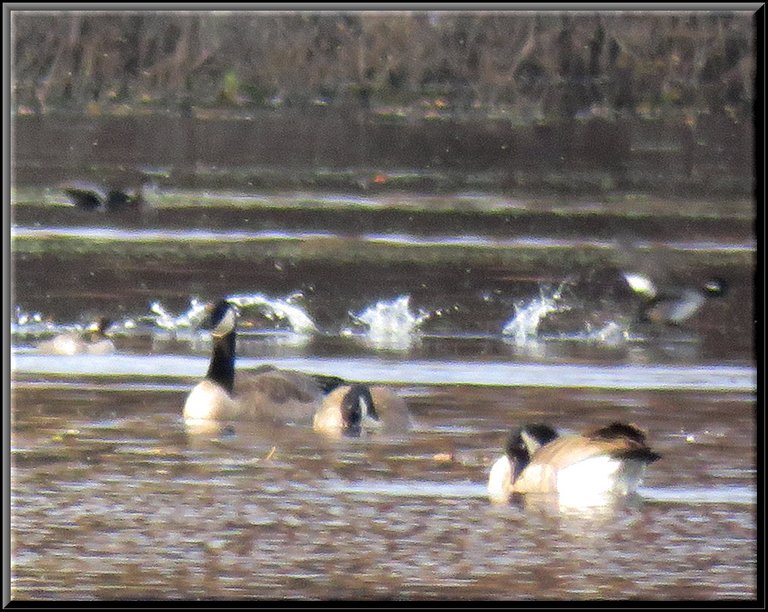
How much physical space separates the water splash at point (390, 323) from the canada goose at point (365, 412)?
152 inches

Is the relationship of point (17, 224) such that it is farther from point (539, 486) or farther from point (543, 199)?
point (539, 486)

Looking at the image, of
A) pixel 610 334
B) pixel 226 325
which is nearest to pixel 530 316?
pixel 610 334

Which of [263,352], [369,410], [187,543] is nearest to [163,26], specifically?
[263,352]

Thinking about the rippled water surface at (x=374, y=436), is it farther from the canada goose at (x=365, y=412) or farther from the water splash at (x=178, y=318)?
the canada goose at (x=365, y=412)

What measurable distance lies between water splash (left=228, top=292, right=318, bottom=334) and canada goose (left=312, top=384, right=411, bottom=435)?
4.94 meters

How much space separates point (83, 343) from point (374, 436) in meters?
4.15

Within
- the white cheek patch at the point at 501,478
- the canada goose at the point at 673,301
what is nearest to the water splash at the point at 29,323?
the canada goose at the point at 673,301

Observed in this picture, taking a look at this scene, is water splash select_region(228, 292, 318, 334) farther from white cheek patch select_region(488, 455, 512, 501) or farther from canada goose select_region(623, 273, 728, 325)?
white cheek patch select_region(488, 455, 512, 501)

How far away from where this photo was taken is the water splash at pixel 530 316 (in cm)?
1819

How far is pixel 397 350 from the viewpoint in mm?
17219

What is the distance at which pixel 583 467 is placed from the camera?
1147 cm

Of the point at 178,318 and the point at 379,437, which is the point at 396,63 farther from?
the point at 379,437

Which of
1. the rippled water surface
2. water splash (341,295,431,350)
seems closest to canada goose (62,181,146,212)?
the rippled water surface

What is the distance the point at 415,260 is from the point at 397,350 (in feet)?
21.1
